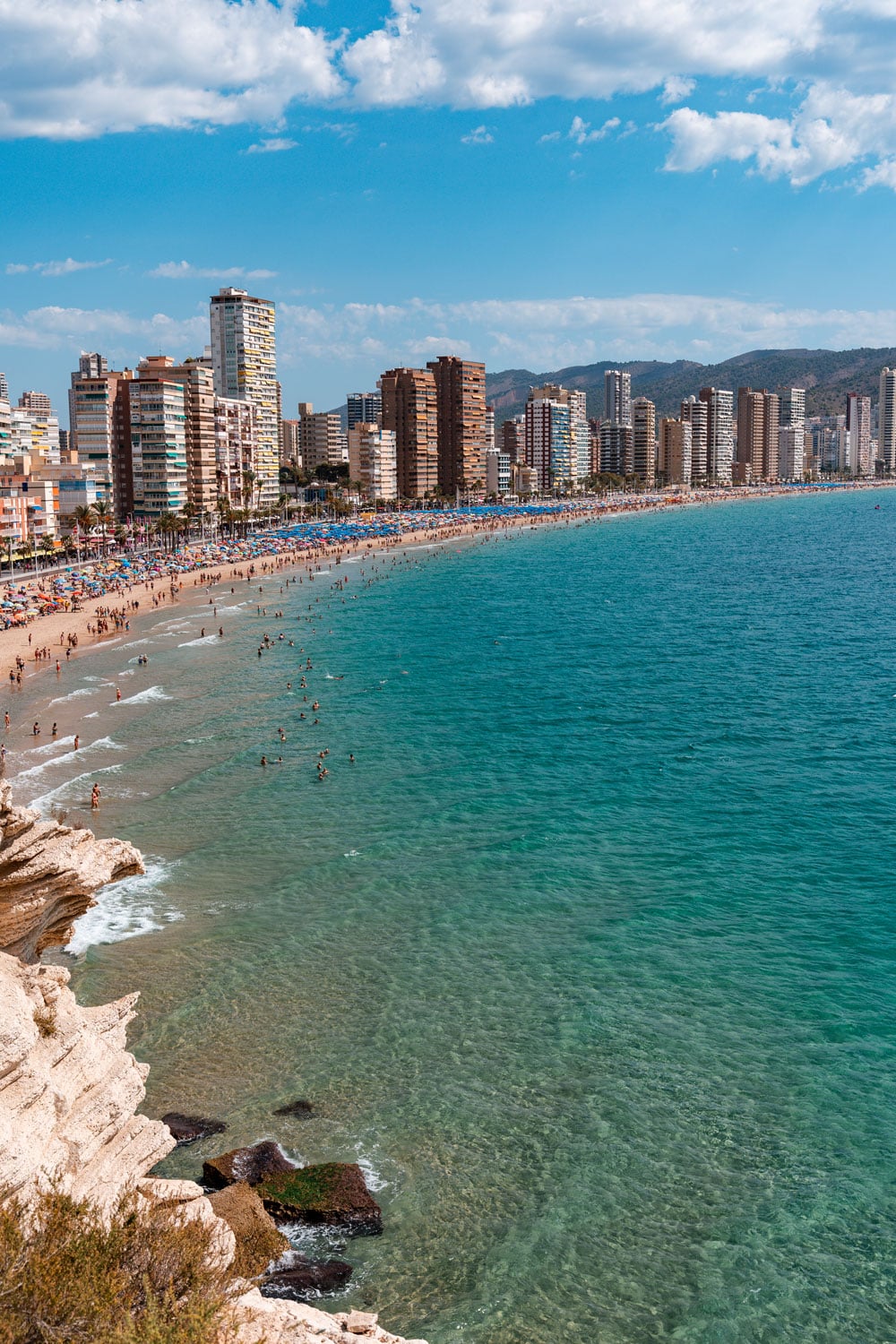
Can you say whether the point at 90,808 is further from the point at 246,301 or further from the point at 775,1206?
the point at 246,301

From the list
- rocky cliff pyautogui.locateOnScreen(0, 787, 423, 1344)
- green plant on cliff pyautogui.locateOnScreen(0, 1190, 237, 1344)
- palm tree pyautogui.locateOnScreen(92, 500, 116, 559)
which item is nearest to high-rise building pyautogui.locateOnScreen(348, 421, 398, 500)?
palm tree pyautogui.locateOnScreen(92, 500, 116, 559)

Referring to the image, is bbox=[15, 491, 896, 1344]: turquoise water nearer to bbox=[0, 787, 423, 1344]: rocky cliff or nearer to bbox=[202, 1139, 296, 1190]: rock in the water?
bbox=[202, 1139, 296, 1190]: rock in the water

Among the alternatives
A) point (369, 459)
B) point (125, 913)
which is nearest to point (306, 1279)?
point (125, 913)

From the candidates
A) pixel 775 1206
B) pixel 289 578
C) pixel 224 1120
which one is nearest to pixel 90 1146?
pixel 224 1120

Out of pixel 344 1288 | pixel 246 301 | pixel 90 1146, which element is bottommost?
pixel 344 1288

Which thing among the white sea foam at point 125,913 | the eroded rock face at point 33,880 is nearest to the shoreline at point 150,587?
the white sea foam at point 125,913

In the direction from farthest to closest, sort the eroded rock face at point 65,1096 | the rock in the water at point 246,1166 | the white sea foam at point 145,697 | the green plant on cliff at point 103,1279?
the white sea foam at point 145,697 < the rock in the water at point 246,1166 < the eroded rock face at point 65,1096 < the green plant on cliff at point 103,1279

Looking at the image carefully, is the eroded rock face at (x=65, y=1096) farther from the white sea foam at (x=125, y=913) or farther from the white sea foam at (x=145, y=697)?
the white sea foam at (x=145, y=697)
